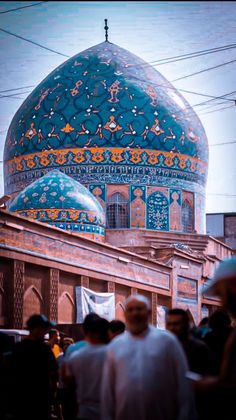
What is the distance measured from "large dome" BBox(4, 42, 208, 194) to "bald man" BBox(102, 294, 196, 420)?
80.7 ft

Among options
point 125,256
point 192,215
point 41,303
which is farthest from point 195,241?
point 41,303

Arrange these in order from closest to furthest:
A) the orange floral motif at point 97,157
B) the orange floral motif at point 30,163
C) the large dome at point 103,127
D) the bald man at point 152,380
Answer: the bald man at point 152,380 < the orange floral motif at point 97,157 < the large dome at point 103,127 < the orange floral motif at point 30,163

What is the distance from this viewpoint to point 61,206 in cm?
2378

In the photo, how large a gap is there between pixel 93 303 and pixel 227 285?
1513 cm

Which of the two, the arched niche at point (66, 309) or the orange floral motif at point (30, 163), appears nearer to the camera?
the arched niche at point (66, 309)

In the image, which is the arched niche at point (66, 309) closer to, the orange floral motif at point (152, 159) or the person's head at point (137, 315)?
the orange floral motif at point (152, 159)

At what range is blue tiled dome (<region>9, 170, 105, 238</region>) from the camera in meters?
23.7

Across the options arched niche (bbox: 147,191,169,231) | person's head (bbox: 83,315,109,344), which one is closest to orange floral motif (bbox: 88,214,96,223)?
arched niche (bbox: 147,191,169,231)

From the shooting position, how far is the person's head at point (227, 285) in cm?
412

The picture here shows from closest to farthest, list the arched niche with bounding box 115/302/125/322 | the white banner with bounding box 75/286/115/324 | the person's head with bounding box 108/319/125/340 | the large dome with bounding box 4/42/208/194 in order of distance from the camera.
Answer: the person's head with bounding box 108/319/125/340 → the white banner with bounding box 75/286/115/324 → the arched niche with bounding box 115/302/125/322 → the large dome with bounding box 4/42/208/194

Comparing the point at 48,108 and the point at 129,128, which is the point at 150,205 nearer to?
the point at 129,128

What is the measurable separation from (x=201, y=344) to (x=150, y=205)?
78.5ft

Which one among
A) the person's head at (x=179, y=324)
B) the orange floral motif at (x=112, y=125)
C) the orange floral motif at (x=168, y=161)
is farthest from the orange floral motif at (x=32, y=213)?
the person's head at (x=179, y=324)

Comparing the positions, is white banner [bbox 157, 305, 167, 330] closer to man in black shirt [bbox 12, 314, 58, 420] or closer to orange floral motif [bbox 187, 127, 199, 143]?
orange floral motif [bbox 187, 127, 199, 143]
